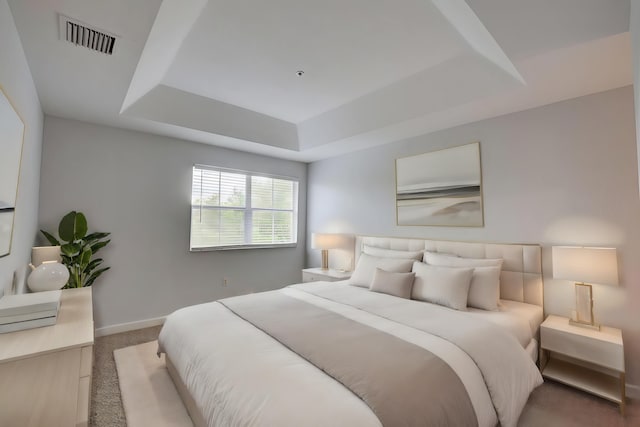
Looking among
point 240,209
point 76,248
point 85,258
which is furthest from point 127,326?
point 240,209

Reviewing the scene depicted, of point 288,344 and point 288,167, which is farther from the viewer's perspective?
point 288,167

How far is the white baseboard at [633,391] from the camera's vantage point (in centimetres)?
223

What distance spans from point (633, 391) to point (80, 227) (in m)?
5.18

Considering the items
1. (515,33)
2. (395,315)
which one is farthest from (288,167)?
(515,33)

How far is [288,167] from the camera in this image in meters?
5.06

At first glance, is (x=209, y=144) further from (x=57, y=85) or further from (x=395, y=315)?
(x=395, y=315)

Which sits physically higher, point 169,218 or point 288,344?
point 169,218

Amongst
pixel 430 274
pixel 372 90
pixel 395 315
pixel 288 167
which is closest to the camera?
pixel 395 315

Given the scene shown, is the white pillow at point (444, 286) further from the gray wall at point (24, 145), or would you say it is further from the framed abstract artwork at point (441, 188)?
the gray wall at point (24, 145)

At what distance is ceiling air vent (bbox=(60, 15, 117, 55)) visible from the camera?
5.69 feet

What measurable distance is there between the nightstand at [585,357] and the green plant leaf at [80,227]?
14.6ft

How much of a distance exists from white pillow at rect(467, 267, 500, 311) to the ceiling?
1548 mm

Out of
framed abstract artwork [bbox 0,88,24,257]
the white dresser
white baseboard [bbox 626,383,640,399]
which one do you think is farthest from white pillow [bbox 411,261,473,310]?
framed abstract artwork [bbox 0,88,24,257]

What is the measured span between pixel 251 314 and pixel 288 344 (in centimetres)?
61
